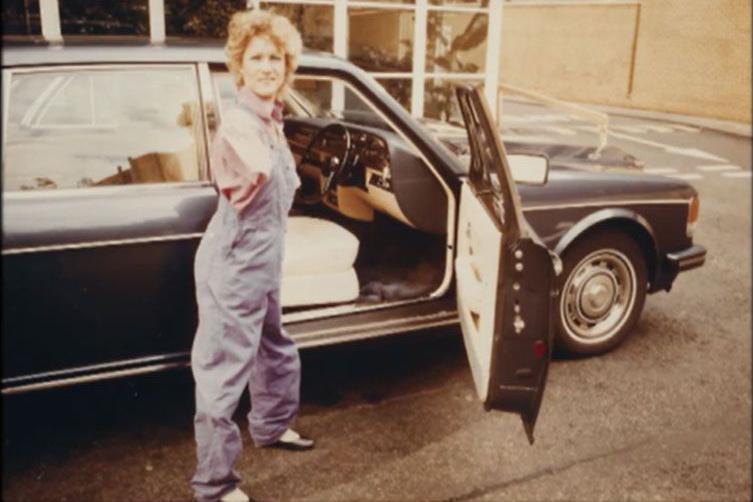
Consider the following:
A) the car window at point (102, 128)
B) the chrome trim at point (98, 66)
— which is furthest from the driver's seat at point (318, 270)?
the chrome trim at point (98, 66)

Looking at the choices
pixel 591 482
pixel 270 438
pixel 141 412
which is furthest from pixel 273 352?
pixel 591 482

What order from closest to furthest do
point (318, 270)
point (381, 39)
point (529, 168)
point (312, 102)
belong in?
point (529, 168) → point (318, 270) → point (312, 102) → point (381, 39)

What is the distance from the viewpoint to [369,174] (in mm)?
4148

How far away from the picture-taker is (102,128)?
3020 mm

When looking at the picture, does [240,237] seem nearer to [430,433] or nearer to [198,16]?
[430,433]

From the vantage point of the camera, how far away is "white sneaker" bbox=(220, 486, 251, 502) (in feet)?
9.32

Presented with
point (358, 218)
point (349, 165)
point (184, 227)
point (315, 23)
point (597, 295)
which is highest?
point (315, 23)

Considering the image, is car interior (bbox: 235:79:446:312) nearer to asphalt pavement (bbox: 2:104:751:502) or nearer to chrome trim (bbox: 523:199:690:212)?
asphalt pavement (bbox: 2:104:751:502)

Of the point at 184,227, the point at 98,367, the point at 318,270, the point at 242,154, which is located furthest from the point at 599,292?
the point at 98,367

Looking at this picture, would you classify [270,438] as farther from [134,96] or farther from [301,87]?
[301,87]

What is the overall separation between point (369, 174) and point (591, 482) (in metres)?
1.97

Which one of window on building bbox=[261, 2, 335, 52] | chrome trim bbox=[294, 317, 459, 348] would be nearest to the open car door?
chrome trim bbox=[294, 317, 459, 348]

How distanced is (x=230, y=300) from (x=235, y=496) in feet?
2.55

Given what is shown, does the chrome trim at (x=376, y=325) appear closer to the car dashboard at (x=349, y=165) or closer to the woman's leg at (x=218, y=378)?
the car dashboard at (x=349, y=165)
